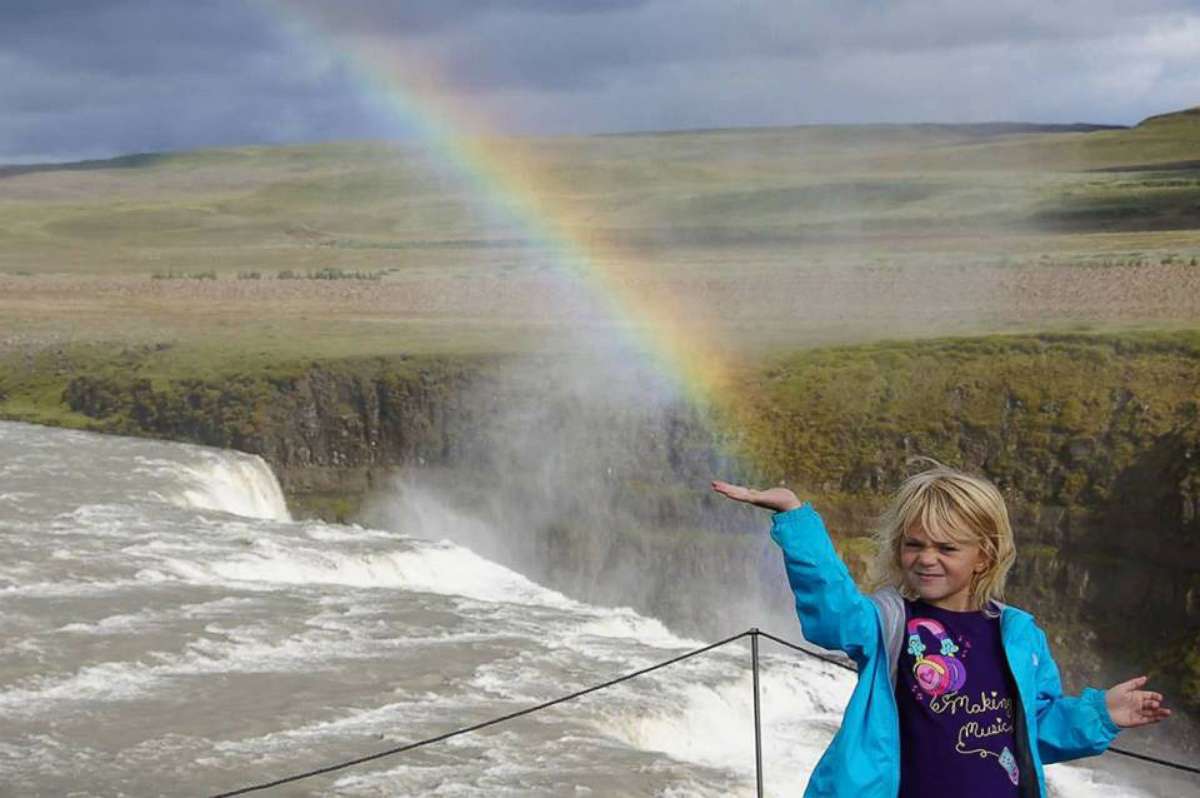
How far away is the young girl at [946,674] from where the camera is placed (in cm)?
443

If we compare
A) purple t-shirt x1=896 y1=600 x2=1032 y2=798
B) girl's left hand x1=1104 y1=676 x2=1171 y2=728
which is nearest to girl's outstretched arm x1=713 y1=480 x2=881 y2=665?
purple t-shirt x1=896 y1=600 x2=1032 y2=798

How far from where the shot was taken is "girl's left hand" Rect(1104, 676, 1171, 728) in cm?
452

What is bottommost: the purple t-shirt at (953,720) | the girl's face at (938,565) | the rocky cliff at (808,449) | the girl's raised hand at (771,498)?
the rocky cliff at (808,449)

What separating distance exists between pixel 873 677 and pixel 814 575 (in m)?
0.40

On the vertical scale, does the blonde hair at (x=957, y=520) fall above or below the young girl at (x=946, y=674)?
above

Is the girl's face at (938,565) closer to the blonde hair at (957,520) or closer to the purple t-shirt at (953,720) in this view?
the blonde hair at (957,520)

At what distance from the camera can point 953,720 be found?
177 inches

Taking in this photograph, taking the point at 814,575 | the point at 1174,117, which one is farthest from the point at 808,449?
the point at 1174,117

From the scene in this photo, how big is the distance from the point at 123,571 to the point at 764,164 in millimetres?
154753

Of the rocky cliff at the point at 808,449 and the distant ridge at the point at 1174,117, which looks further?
the distant ridge at the point at 1174,117

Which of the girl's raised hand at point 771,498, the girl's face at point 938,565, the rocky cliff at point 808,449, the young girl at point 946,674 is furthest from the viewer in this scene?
the rocky cliff at point 808,449

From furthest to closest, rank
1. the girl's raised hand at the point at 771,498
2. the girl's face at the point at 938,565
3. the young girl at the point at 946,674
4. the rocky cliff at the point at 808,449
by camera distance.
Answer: the rocky cliff at the point at 808,449 → the girl's face at the point at 938,565 → the young girl at the point at 946,674 → the girl's raised hand at the point at 771,498

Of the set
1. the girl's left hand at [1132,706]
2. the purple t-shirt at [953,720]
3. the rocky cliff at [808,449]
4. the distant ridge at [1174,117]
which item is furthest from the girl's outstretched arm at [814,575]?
the distant ridge at [1174,117]

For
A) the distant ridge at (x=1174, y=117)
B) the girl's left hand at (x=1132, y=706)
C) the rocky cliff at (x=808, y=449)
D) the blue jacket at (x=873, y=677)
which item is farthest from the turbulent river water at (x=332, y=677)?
the distant ridge at (x=1174, y=117)
